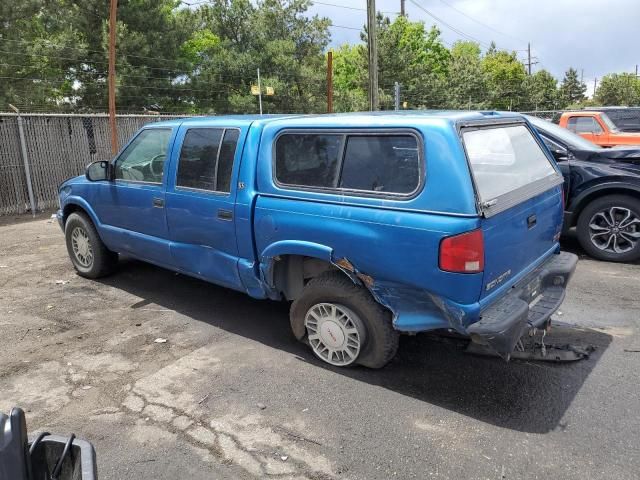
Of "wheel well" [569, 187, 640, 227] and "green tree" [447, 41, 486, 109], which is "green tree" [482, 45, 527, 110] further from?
"wheel well" [569, 187, 640, 227]

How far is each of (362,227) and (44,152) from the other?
9.63 meters

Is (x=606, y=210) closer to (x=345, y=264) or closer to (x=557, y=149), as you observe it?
(x=557, y=149)

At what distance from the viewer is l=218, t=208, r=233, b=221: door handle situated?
404 cm

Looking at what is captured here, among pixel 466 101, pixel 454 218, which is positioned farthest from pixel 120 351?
pixel 466 101

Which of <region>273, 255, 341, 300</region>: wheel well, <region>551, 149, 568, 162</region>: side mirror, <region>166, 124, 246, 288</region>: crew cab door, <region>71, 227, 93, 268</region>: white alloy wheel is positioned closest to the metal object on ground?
Answer: <region>273, 255, 341, 300</region>: wheel well

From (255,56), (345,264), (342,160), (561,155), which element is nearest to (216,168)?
(342,160)

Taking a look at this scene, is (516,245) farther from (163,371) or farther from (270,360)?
(163,371)

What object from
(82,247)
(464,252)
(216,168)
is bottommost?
(82,247)

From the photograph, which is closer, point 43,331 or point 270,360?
point 270,360

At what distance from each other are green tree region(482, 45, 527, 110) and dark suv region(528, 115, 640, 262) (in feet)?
169

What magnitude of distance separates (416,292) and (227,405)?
1428mm

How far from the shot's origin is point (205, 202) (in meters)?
4.25

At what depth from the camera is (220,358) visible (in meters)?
3.99

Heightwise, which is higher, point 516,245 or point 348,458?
point 516,245
